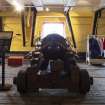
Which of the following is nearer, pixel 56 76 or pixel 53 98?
pixel 53 98

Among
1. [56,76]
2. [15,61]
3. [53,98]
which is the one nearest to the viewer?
[53,98]

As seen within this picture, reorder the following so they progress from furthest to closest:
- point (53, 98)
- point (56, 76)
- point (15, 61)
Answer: point (15, 61) < point (56, 76) < point (53, 98)

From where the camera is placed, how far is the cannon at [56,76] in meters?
5.09

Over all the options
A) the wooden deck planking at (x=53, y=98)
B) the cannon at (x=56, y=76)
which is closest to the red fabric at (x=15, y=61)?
the wooden deck planking at (x=53, y=98)

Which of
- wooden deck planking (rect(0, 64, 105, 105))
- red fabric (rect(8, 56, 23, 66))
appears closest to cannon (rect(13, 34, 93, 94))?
wooden deck planking (rect(0, 64, 105, 105))

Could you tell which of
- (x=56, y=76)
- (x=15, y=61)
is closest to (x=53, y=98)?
(x=56, y=76)

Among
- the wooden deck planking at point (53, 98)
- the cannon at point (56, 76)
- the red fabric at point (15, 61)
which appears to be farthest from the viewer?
the red fabric at point (15, 61)

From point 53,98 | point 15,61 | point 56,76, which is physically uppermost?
point 15,61

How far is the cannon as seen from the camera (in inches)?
200

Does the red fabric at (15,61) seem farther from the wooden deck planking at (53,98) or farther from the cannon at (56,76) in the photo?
the cannon at (56,76)

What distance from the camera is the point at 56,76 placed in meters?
5.12

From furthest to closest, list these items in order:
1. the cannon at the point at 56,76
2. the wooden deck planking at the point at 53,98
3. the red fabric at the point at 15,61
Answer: the red fabric at the point at 15,61 → the cannon at the point at 56,76 → the wooden deck planking at the point at 53,98

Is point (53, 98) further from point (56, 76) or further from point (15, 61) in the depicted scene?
point (15, 61)

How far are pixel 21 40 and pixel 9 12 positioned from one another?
1.28 meters
